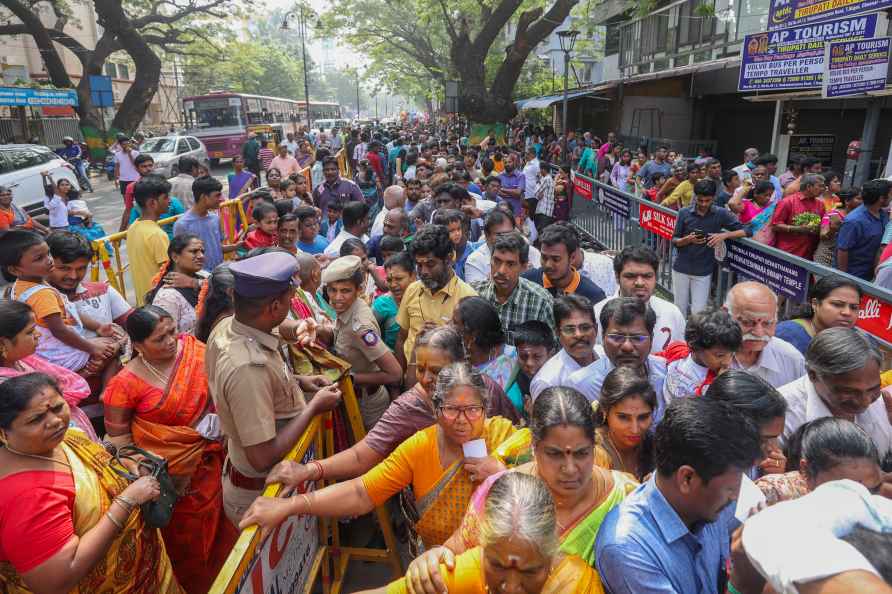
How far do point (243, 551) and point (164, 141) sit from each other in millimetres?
22719

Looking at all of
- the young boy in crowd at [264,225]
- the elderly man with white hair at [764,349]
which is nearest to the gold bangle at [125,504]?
the elderly man with white hair at [764,349]

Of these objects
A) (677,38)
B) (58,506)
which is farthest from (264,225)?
(677,38)

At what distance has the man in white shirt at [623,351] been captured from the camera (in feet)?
9.25

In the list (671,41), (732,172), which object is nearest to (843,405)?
(732,172)

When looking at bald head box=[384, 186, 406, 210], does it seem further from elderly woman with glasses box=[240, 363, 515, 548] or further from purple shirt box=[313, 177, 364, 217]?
elderly woman with glasses box=[240, 363, 515, 548]

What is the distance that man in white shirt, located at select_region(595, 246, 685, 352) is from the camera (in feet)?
11.8

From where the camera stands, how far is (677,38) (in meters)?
16.2

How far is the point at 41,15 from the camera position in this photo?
33844 mm

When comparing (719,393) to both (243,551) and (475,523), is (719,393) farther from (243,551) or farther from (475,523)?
(243,551)

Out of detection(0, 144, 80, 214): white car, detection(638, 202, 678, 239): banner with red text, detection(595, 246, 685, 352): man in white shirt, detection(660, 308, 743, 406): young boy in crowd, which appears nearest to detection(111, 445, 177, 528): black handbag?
detection(660, 308, 743, 406): young boy in crowd

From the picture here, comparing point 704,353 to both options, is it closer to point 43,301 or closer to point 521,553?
point 521,553

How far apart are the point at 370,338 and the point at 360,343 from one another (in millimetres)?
91

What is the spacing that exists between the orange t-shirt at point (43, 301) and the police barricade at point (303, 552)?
1765mm

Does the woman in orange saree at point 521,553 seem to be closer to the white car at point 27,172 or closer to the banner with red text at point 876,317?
the banner with red text at point 876,317
